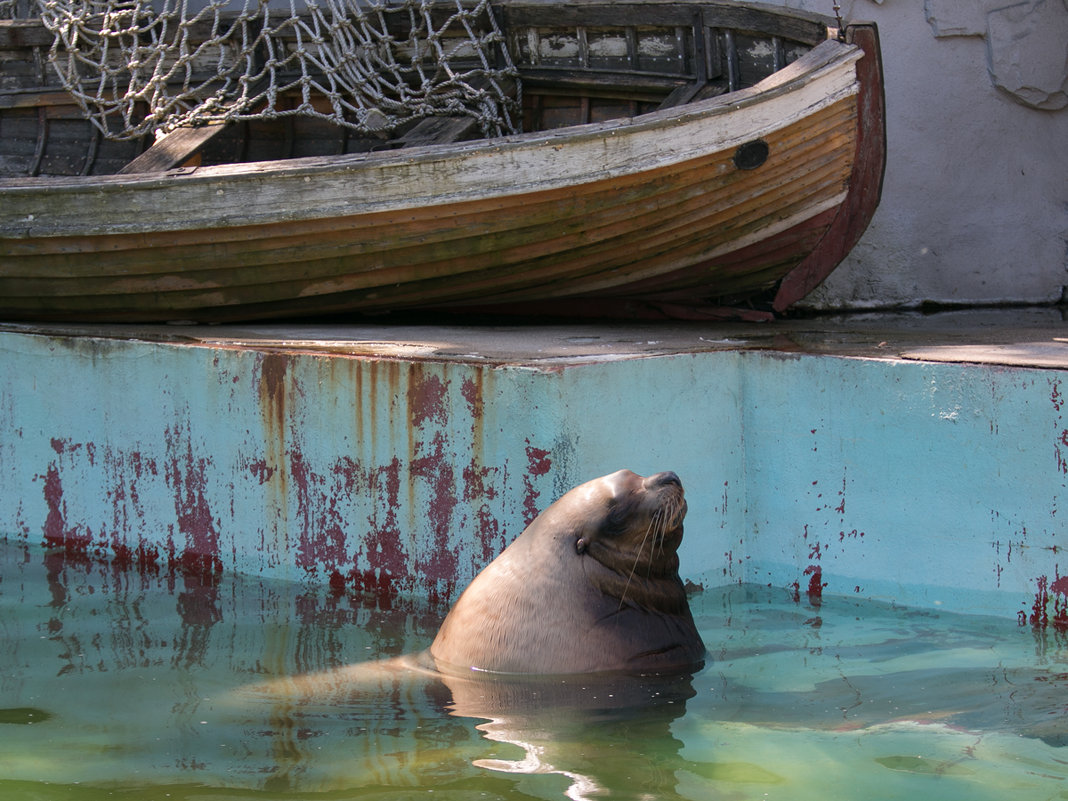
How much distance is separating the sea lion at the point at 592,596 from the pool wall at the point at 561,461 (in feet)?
2.03

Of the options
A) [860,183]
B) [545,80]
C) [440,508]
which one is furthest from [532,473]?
[545,80]

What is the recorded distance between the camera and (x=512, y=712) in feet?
11.8

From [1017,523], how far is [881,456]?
52 cm

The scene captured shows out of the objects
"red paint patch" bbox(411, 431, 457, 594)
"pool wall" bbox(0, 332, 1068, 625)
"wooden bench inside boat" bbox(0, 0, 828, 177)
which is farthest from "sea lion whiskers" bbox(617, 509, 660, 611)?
"wooden bench inside boat" bbox(0, 0, 828, 177)

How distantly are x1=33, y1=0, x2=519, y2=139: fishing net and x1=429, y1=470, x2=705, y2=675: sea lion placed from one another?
358 centimetres

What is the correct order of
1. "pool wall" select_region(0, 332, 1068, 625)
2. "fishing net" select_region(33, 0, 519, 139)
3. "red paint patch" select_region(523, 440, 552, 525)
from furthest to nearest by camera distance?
"fishing net" select_region(33, 0, 519, 139)
"red paint patch" select_region(523, 440, 552, 525)
"pool wall" select_region(0, 332, 1068, 625)

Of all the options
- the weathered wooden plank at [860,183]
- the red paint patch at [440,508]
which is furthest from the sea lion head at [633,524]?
the weathered wooden plank at [860,183]

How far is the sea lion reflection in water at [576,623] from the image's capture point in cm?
377

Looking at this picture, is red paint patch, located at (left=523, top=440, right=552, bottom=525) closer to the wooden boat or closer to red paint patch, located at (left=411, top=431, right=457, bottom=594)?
red paint patch, located at (left=411, top=431, right=457, bottom=594)

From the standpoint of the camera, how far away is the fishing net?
7.04m

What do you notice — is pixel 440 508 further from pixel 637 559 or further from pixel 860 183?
pixel 860 183

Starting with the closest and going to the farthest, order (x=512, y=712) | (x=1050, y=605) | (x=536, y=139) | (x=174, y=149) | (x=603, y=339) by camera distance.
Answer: (x=512, y=712) → (x=1050, y=605) → (x=603, y=339) → (x=536, y=139) → (x=174, y=149)

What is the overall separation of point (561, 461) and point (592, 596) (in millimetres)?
731

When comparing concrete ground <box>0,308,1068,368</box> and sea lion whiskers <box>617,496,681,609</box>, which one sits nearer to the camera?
sea lion whiskers <box>617,496,681,609</box>
